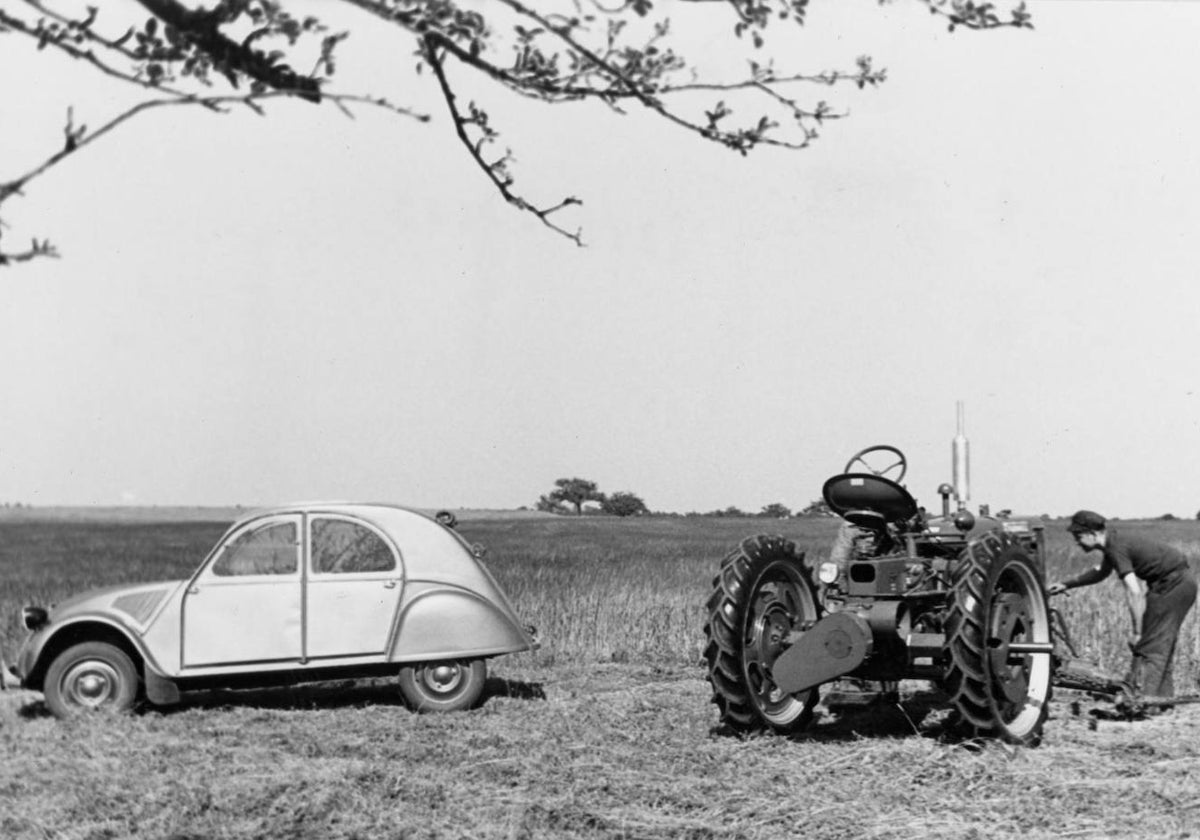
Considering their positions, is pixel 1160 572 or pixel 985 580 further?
pixel 1160 572

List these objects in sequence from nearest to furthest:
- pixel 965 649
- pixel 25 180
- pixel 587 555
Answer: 1. pixel 25 180
2. pixel 965 649
3. pixel 587 555

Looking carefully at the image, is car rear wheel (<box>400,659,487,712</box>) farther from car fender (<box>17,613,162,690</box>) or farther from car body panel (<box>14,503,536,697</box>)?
car fender (<box>17,613,162,690</box>)

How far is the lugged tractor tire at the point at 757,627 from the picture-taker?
26.6 ft

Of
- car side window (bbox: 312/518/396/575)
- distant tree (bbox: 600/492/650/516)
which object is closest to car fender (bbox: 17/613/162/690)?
car side window (bbox: 312/518/396/575)

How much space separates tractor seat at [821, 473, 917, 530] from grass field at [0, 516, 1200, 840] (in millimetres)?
1307

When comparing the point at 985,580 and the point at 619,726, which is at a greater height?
the point at 985,580

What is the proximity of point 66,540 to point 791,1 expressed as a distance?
1124 cm

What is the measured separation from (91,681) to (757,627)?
15.2 feet

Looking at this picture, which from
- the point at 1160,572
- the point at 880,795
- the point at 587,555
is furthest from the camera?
the point at 587,555

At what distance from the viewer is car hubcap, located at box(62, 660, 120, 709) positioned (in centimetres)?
966

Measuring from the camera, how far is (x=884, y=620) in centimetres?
822

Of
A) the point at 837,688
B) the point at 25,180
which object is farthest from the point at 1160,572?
the point at 25,180

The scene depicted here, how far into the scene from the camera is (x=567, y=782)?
22.9 ft

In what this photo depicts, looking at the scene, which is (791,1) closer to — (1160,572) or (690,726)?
(690,726)
